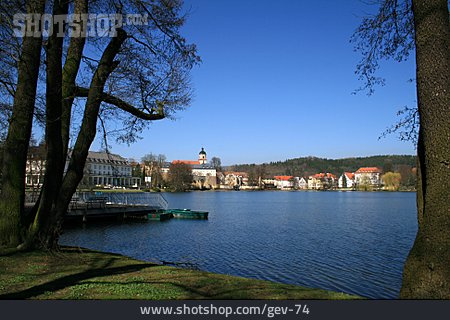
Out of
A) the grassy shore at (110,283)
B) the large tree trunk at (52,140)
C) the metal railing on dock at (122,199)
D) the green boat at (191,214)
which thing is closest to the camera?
the grassy shore at (110,283)

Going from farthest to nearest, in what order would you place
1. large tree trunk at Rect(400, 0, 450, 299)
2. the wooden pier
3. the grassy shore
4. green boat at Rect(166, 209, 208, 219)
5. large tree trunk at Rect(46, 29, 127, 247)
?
green boat at Rect(166, 209, 208, 219)
the wooden pier
large tree trunk at Rect(46, 29, 127, 247)
the grassy shore
large tree trunk at Rect(400, 0, 450, 299)

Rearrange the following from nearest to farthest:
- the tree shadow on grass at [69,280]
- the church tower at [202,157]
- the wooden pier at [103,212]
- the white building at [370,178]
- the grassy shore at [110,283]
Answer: the tree shadow on grass at [69,280] → the grassy shore at [110,283] → the wooden pier at [103,212] → the white building at [370,178] → the church tower at [202,157]

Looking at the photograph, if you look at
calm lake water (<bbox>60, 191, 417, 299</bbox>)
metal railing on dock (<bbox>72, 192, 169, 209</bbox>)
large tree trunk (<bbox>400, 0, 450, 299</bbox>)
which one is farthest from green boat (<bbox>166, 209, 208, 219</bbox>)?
large tree trunk (<bbox>400, 0, 450, 299</bbox>)

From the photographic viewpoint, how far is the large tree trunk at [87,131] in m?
8.96

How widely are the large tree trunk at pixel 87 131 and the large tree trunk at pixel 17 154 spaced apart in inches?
31.6

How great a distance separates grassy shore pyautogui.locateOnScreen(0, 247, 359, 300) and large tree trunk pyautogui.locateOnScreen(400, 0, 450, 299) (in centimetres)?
204

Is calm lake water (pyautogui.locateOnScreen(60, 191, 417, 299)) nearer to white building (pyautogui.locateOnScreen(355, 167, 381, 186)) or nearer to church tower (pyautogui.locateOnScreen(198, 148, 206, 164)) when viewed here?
white building (pyautogui.locateOnScreen(355, 167, 381, 186))

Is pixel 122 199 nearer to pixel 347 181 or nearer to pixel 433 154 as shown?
pixel 433 154

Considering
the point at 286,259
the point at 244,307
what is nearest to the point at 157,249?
the point at 286,259

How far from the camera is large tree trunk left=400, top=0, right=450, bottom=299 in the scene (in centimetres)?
440

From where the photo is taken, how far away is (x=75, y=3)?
9.09m

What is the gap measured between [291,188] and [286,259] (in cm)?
18126

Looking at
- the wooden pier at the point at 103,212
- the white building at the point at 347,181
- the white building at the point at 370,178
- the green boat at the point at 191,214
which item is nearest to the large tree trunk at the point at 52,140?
the wooden pier at the point at 103,212

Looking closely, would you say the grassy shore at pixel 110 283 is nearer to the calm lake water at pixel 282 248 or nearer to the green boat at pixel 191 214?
the calm lake water at pixel 282 248
